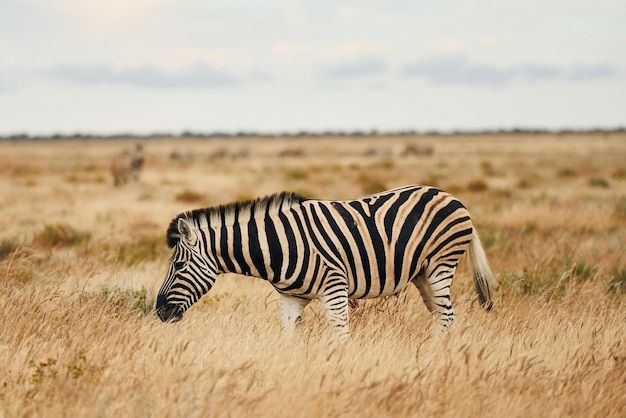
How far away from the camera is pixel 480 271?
22.7 ft

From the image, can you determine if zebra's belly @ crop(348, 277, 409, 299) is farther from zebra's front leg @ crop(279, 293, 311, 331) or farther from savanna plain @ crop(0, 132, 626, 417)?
zebra's front leg @ crop(279, 293, 311, 331)

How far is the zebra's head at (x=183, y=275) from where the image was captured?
241 inches

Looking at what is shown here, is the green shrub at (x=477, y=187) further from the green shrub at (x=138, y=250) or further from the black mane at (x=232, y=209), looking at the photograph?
the black mane at (x=232, y=209)

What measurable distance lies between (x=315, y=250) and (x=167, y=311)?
1265 millimetres

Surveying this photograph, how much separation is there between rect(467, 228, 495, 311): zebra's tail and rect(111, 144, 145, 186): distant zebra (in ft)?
75.8

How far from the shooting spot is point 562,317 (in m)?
6.88

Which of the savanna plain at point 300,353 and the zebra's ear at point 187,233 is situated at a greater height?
the zebra's ear at point 187,233

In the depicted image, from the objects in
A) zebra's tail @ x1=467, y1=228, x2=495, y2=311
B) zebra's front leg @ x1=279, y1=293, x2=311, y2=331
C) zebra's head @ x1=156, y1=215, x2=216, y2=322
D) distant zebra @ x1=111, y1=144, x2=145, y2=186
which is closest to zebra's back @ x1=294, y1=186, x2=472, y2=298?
zebra's tail @ x1=467, y1=228, x2=495, y2=311

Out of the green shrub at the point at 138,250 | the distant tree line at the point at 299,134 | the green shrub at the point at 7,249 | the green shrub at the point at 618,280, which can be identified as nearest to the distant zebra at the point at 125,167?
the green shrub at the point at 138,250

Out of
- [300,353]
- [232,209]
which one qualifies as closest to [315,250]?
[232,209]

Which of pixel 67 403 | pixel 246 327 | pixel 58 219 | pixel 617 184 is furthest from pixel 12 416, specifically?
pixel 617 184

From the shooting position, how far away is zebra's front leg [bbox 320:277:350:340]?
596cm

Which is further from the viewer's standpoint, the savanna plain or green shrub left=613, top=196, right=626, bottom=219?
green shrub left=613, top=196, right=626, bottom=219

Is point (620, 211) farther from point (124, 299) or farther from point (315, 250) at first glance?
point (124, 299)
